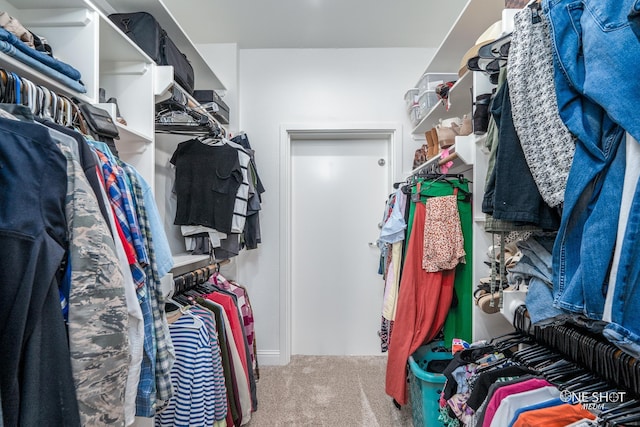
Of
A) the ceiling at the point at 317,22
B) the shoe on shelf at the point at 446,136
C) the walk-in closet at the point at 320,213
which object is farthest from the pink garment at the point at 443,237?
the ceiling at the point at 317,22

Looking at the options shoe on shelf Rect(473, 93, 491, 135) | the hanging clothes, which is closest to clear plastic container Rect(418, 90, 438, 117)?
shoe on shelf Rect(473, 93, 491, 135)

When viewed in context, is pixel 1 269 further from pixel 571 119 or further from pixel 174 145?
pixel 174 145

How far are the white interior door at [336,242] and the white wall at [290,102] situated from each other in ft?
0.70

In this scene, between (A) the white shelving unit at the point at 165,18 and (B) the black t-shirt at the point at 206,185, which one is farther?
(B) the black t-shirt at the point at 206,185

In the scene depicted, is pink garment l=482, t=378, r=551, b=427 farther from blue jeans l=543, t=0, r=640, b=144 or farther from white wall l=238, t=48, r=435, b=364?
white wall l=238, t=48, r=435, b=364

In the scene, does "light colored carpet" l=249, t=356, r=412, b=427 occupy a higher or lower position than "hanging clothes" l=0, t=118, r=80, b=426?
lower

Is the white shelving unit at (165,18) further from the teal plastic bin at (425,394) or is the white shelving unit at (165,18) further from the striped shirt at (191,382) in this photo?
the teal plastic bin at (425,394)

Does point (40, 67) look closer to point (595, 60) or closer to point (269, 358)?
point (595, 60)

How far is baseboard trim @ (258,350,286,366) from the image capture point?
257cm

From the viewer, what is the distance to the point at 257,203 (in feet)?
7.44

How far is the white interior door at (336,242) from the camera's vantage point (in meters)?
2.74

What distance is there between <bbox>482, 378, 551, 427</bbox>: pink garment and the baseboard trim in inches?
76.7

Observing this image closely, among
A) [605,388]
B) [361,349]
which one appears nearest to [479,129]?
[605,388]

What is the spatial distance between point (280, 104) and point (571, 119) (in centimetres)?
227
